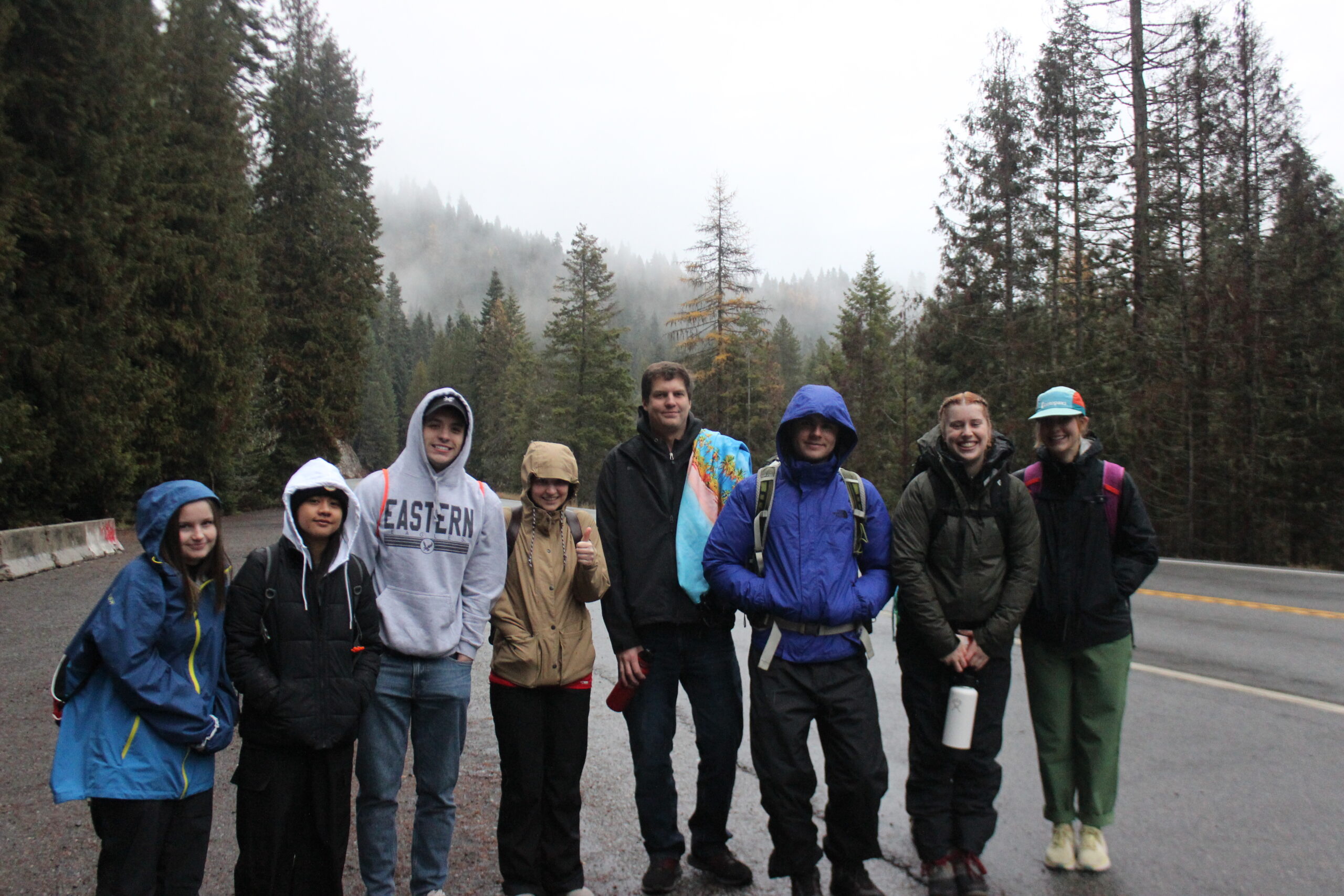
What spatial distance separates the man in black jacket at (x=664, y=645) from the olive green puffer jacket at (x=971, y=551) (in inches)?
33.8

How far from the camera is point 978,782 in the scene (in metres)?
3.83

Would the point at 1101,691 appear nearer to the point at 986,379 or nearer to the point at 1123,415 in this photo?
the point at 1123,415

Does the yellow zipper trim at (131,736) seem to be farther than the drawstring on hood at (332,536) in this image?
No

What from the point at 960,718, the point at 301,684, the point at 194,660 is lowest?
the point at 960,718

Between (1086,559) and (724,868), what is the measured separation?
2186 mm

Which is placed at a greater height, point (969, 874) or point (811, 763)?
point (811, 763)

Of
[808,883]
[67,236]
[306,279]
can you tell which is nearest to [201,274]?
[67,236]

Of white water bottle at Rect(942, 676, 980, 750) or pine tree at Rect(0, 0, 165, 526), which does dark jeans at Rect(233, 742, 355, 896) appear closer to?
white water bottle at Rect(942, 676, 980, 750)

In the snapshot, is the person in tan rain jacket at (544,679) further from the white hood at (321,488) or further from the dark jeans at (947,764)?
the dark jeans at (947,764)

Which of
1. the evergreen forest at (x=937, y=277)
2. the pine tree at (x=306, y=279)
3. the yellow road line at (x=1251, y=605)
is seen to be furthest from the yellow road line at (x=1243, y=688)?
the pine tree at (x=306, y=279)

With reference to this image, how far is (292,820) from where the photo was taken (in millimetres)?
3268

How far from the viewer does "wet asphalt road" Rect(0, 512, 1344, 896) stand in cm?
380

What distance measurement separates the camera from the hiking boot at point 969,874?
3660mm

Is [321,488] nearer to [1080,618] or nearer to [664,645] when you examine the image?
[664,645]
